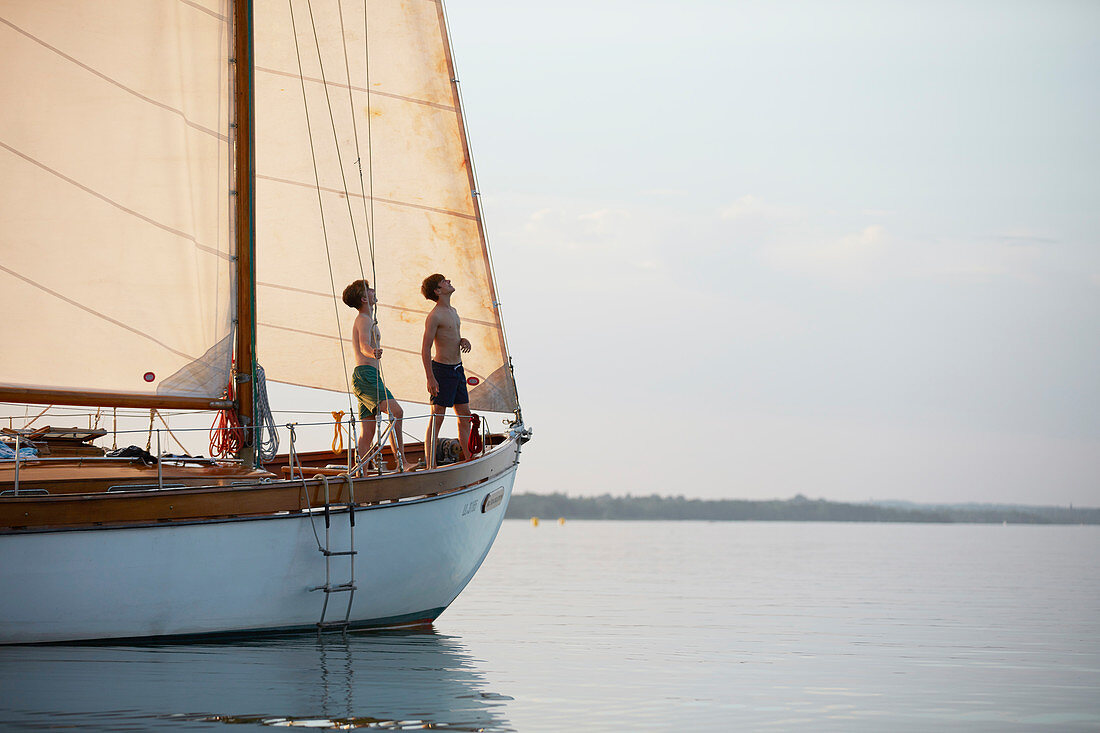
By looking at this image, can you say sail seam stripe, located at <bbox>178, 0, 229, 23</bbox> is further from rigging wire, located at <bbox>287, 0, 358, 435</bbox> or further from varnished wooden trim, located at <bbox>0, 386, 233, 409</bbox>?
varnished wooden trim, located at <bbox>0, 386, 233, 409</bbox>

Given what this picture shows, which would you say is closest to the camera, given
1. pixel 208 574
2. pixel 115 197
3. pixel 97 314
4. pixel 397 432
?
pixel 208 574

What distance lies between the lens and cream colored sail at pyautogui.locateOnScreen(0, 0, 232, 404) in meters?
10.8

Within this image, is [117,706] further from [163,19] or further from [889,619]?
[889,619]

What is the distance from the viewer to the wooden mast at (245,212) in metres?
11.4

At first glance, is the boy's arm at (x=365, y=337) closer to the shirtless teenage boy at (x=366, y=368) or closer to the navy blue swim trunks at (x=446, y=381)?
Result: the shirtless teenage boy at (x=366, y=368)

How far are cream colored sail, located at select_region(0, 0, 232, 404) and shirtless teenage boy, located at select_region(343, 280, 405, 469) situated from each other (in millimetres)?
1415

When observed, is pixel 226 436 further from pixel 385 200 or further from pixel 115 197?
pixel 385 200

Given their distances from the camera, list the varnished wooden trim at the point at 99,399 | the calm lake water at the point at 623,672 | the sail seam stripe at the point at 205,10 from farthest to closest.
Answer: the sail seam stripe at the point at 205,10 < the varnished wooden trim at the point at 99,399 < the calm lake water at the point at 623,672

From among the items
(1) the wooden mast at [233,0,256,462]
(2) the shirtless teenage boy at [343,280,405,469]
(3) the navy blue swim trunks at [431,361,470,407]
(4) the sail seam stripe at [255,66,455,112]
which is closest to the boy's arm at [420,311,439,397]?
(3) the navy blue swim trunks at [431,361,470,407]

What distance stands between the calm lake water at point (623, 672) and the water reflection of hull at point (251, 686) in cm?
2

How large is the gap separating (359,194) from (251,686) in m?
6.59

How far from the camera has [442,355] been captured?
12367mm

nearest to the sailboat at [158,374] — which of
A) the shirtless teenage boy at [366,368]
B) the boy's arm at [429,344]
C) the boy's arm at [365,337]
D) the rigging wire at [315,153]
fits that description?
the boy's arm at [429,344]

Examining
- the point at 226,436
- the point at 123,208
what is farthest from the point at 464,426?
the point at 123,208
